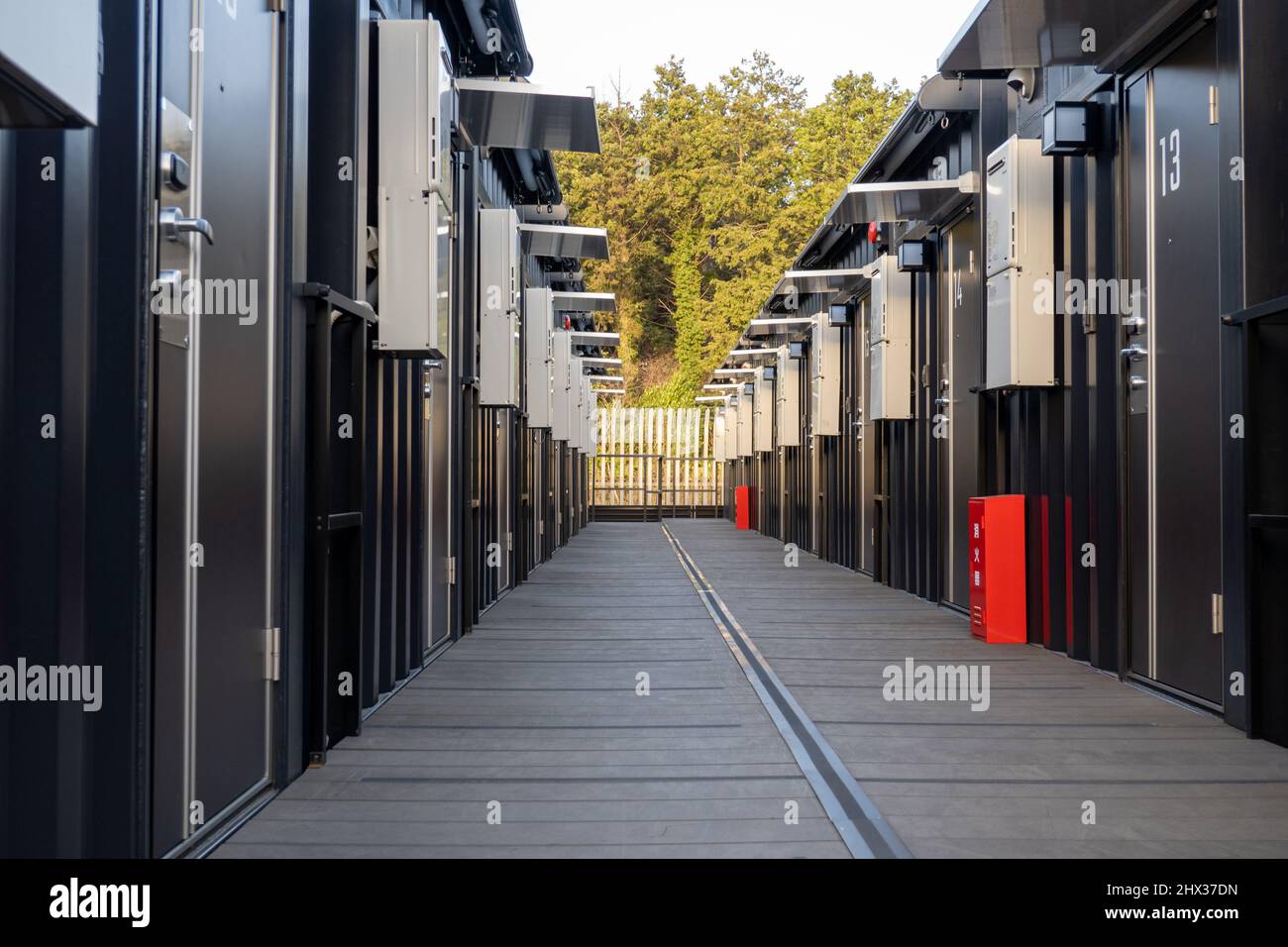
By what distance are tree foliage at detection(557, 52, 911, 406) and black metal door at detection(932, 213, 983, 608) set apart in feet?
85.1

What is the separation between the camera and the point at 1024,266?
227 inches

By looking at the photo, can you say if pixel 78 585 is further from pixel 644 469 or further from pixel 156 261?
pixel 644 469

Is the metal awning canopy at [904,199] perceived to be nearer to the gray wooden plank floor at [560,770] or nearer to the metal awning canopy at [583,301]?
the gray wooden plank floor at [560,770]

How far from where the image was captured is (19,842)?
6.68ft

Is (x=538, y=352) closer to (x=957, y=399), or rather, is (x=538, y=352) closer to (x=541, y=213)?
(x=541, y=213)

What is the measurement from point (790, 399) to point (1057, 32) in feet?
35.6

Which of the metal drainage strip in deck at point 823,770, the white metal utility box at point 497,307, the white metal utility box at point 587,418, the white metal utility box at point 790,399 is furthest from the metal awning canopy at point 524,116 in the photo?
the white metal utility box at point 587,418

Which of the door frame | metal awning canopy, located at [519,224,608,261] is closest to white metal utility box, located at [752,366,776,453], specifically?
metal awning canopy, located at [519,224,608,261]

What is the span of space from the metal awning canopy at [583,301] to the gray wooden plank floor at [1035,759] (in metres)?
6.55

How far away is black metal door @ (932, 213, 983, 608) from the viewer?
7.46m

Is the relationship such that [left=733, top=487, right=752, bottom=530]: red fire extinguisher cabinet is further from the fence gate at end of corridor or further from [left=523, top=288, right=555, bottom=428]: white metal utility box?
[left=523, top=288, right=555, bottom=428]: white metal utility box

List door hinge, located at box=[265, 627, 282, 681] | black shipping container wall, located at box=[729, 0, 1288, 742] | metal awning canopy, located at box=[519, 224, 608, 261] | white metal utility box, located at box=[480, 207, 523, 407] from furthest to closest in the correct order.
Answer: metal awning canopy, located at box=[519, 224, 608, 261] < white metal utility box, located at box=[480, 207, 523, 407] < black shipping container wall, located at box=[729, 0, 1288, 742] < door hinge, located at box=[265, 627, 282, 681]

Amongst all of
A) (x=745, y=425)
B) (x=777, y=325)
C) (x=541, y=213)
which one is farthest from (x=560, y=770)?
(x=745, y=425)
